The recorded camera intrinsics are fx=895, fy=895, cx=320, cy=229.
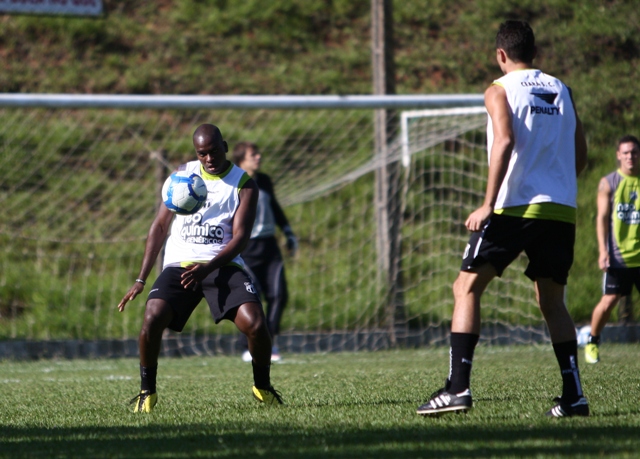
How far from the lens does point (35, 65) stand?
18.5 metres

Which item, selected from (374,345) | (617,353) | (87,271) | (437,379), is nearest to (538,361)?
(617,353)

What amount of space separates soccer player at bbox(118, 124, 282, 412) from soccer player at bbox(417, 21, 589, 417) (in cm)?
136

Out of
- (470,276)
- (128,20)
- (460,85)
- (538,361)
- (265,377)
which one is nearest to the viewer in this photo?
(470,276)

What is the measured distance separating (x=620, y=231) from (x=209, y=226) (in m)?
5.34

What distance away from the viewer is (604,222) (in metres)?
9.54

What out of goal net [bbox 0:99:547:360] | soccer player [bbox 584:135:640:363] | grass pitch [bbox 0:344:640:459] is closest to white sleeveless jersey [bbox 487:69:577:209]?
grass pitch [bbox 0:344:640:459]

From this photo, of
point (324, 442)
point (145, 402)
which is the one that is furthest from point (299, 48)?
point (324, 442)

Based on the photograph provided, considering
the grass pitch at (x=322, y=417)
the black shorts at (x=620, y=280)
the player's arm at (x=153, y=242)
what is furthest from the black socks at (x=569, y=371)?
the black shorts at (x=620, y=280)

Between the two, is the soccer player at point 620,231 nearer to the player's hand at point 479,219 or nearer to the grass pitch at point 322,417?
the grass pitch at point 322,417

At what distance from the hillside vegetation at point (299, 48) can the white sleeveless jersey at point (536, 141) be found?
11.7 metres

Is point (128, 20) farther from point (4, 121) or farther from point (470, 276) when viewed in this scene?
point (470, 276)

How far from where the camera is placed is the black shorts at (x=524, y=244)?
4.86m

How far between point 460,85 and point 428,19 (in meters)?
3.36

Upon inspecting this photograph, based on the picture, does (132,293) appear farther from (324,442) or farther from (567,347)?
(567,347)
